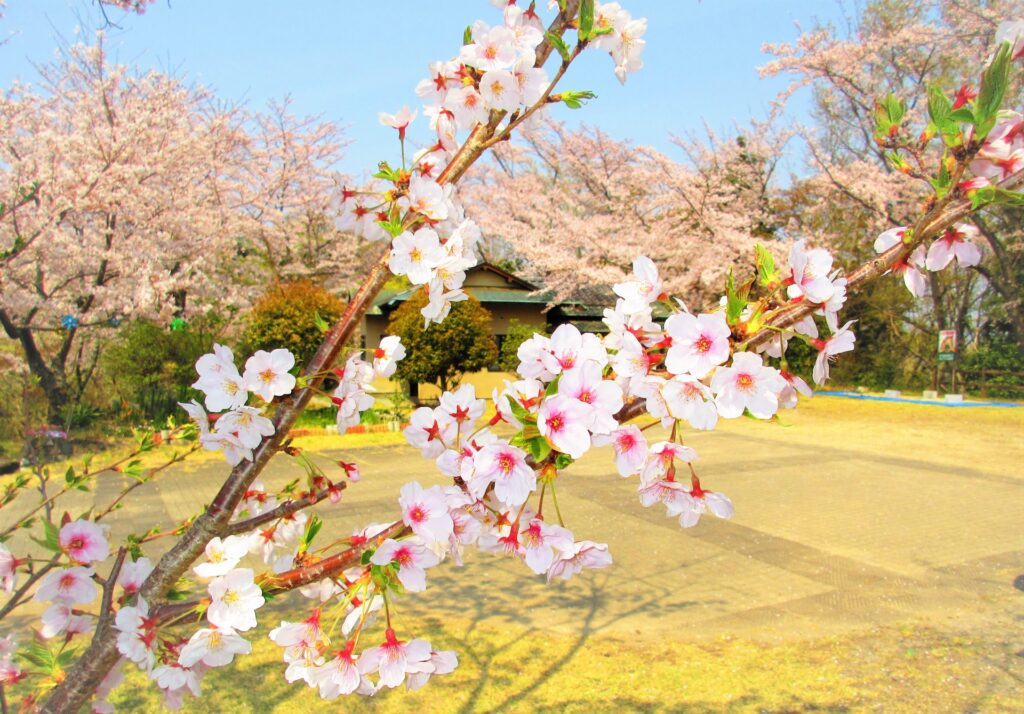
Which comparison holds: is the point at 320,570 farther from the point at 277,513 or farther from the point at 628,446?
the point at 628,446

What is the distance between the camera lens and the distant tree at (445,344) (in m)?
13.3

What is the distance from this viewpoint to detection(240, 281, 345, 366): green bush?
12328mm

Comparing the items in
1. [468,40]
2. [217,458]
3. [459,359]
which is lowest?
[217,458]

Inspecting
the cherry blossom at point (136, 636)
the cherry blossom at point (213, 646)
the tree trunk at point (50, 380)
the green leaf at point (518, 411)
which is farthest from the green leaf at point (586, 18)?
the tree trunk at point (50, 380)

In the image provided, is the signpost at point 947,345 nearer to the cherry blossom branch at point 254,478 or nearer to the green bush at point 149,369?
the green bush at point 149,369

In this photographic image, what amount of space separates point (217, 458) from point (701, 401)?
10.3 m

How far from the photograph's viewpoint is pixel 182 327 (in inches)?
477

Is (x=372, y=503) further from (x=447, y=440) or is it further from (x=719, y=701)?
(x=447, y=440)

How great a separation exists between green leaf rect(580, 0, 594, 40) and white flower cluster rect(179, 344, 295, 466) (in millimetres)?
670

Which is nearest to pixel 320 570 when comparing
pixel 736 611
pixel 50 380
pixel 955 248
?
pixel 955 248

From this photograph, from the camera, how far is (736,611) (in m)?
4.26

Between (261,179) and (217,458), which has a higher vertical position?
(261,179)

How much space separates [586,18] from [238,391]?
2.58 feet

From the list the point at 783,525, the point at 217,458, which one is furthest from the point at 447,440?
the point at 217,458
